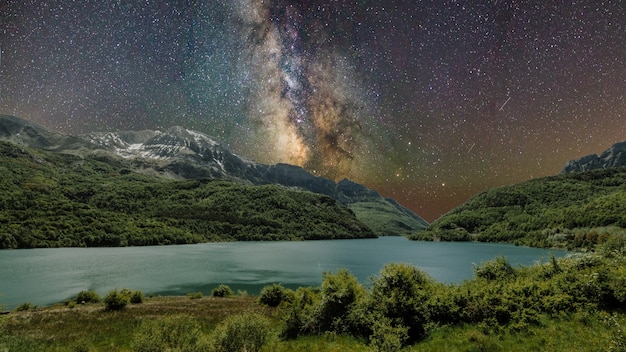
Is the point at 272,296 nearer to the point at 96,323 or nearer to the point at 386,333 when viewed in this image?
the point at 96,323

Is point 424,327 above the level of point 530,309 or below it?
below

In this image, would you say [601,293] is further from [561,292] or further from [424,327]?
[424,327]

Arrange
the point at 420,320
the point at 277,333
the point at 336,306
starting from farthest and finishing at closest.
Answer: the point at 336,306 < the point at 277,333 < the point at 420,320

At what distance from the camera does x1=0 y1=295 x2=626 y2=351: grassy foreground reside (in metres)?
17.3

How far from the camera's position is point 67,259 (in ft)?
396

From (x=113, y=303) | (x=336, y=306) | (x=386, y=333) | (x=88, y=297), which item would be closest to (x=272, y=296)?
(x=113, y=303)

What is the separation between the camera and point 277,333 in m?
23.8

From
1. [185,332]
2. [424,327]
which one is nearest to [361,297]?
[424,327]

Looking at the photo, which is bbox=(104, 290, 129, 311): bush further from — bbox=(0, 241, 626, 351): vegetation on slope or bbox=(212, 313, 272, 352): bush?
bbox=(212, 313, 272, 352): bush

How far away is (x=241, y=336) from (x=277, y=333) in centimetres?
816

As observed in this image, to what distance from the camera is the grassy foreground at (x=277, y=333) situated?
17297 millimetres

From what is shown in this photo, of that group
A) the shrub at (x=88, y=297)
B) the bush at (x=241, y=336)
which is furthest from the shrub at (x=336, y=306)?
the shrub at (x=88, y=297)

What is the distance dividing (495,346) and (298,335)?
1301cm

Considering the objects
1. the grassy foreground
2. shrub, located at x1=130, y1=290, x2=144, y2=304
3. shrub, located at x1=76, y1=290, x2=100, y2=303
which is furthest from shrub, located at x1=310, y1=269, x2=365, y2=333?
shrub, located at x1=76, y1=290, x2=100, y2=303
